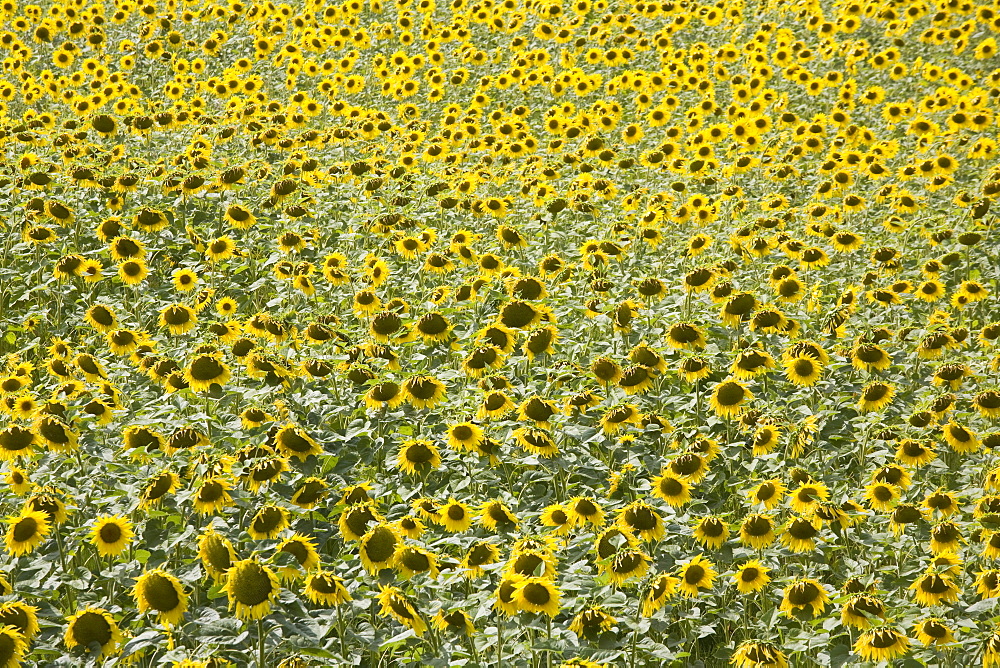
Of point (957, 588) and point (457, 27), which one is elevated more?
point (457, 27)

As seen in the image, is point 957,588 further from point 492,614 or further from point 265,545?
point 265,545

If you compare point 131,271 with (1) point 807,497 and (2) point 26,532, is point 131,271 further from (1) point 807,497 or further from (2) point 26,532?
(1) point 807,497

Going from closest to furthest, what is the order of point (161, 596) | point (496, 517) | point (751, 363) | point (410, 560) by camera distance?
point (161, 596) < point (410, 560) < point (496, 517) < point (751, 363)

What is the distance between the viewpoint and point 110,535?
14.4 ft

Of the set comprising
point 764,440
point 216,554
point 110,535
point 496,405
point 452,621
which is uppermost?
point 216,554

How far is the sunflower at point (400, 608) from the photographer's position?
13.1 ft

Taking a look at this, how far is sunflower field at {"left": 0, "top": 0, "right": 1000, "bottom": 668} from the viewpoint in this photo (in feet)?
13.9

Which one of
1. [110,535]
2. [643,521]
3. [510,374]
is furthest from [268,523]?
[510,374]

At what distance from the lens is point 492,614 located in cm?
439

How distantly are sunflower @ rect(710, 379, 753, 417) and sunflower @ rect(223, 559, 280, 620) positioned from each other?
2.87 m

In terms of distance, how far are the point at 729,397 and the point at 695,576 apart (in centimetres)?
144

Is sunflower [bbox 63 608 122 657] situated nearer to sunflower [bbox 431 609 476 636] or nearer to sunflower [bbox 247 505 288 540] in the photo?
sunflower [bbox 247 505 288 540]

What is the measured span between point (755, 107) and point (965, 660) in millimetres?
8019

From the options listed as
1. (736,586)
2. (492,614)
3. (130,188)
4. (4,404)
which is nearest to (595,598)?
(492,614)
